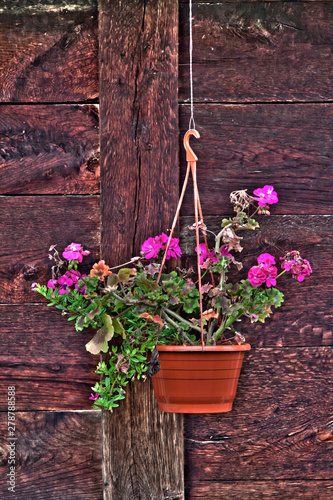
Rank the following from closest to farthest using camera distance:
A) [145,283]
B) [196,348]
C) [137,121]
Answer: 1. [196,348]
2. [145,283]
3. [137,121]

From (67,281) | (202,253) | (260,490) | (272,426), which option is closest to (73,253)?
(67,281)

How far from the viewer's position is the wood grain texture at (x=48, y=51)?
184 cm

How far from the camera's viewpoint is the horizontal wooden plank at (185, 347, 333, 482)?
5.92 feet

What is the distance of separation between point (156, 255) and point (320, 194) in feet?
2.08

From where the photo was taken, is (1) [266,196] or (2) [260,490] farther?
(2) [260,490]

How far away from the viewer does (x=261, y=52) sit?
184 cm

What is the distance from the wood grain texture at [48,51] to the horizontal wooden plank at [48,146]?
53 mm

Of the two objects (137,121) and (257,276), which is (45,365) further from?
(137,121)

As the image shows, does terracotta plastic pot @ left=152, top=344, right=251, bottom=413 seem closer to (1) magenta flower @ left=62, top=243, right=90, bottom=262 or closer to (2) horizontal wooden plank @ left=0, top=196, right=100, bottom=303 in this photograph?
(1) magenta flower @ left=62, top=243, right=90, bottom=262

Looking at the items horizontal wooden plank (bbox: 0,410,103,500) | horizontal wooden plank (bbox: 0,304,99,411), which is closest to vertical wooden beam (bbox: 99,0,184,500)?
horizontal wooden plank (bbox: 0,304,99,411)

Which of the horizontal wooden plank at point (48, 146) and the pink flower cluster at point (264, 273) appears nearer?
the pink flower cluster at point (264, 273)

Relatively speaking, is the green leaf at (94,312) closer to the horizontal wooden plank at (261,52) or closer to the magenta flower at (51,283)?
the magenta flower at (51,283)

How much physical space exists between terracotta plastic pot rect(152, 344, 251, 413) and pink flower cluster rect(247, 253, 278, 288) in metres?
0.20

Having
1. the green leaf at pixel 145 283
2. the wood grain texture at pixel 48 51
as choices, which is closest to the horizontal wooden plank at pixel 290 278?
the green leaf at pixel 145 283
